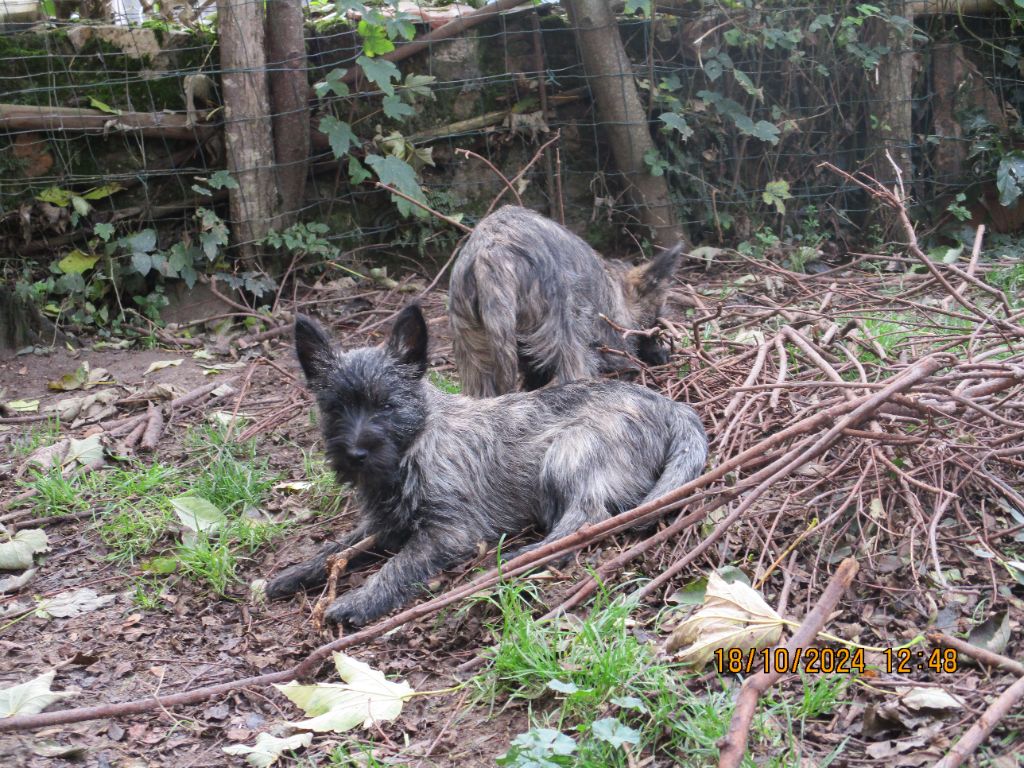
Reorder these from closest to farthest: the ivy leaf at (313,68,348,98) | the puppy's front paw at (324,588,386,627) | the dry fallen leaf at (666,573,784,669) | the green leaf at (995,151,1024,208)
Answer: the dry fallen leaf at (666,573,784,669) → the puppy's front paw at (324,588,386,627) → the ivy leaf at (313,68,348,98) → the green leaf at (995,151,1024,208)

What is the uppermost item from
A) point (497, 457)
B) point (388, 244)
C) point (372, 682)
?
point (388, 244)

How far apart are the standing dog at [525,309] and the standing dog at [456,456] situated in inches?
28.0

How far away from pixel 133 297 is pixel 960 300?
6.85 metres

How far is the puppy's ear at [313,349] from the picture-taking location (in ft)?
16.0

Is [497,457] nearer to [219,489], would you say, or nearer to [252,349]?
[219,489]

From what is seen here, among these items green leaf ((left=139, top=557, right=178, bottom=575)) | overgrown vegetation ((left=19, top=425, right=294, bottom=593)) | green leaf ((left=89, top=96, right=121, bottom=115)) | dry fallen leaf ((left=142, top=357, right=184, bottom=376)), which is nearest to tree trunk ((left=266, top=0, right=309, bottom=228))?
green leaf ((left=89, top=96, right=121, bottom=115))

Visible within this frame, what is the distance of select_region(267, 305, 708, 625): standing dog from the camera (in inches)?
187

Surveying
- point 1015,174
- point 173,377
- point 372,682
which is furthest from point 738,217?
point 372,682

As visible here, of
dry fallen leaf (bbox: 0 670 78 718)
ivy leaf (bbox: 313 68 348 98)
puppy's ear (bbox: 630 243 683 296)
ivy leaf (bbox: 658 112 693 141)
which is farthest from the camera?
ivy leaf (bbox: 658 112 693 141)

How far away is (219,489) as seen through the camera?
563 centimetres

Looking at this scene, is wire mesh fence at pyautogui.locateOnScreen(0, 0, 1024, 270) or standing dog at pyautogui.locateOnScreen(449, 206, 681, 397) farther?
wire mesh fence at pyautogui.locateOnScreen(0, 0, 1024, 270)

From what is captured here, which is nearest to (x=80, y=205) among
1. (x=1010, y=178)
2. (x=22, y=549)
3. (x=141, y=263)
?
(x=141, y=263)

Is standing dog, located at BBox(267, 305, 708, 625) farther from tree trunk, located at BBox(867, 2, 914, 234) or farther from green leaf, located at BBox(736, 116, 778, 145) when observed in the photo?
tree trunk, located at BBox(867, 2, 914, 234)

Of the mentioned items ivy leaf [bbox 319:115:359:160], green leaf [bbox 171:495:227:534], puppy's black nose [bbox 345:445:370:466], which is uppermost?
ivy leaf [bbox 319:115:359:160]
